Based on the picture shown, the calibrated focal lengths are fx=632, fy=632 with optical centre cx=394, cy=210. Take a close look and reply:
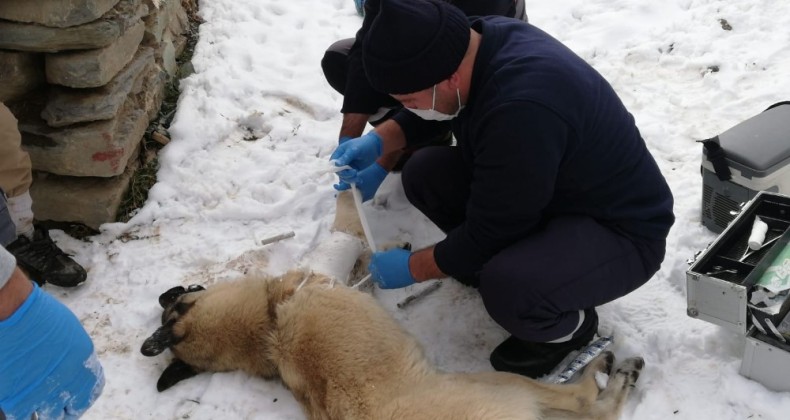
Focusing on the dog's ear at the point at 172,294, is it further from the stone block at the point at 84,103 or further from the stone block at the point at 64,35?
the stone block at the point at 64,35

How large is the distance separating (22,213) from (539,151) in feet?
8.57

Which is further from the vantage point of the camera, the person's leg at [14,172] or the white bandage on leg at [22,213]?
the white bandage on leg at [22,213]

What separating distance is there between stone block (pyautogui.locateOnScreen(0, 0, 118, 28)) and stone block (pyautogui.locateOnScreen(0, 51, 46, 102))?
0.24 meters

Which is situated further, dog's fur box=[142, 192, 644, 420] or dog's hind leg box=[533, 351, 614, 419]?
dog's hind leg box=[533, 351, 614, 419]

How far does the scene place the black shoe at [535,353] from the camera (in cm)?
278

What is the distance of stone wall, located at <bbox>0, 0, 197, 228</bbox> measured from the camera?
3270mm

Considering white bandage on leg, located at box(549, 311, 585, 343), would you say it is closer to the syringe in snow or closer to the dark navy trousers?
the dark navy trousers

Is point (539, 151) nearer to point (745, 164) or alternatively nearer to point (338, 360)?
point (338, 360)

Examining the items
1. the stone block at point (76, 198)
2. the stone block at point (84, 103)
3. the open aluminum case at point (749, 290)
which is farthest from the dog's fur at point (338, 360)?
the stone block at point (84, 103)

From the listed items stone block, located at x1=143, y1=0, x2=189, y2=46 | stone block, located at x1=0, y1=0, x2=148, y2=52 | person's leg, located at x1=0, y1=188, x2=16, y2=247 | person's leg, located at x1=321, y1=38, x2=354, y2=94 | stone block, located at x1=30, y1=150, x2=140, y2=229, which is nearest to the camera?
person's leg, located at x1=0, y1=188, x2=16, y2=247

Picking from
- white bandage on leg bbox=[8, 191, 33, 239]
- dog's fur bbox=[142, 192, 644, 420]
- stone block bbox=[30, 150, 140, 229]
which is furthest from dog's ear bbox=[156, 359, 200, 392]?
stone block bbox=[30, 150, 140, 229]

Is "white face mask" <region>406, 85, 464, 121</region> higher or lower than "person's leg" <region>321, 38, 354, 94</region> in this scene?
higher

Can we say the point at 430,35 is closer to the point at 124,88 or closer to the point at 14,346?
the point at 14,346

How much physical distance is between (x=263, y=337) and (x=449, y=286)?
1009 mm
